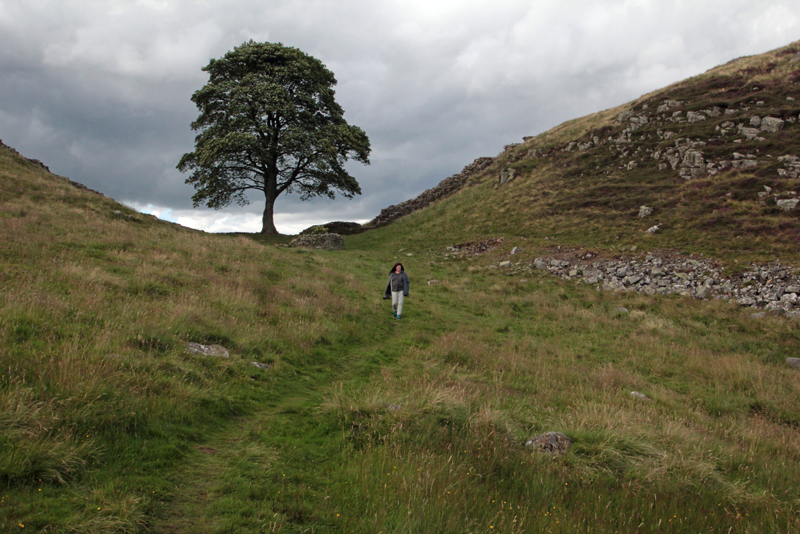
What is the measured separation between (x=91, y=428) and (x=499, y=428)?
196 inches

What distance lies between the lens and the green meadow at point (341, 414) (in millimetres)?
3717

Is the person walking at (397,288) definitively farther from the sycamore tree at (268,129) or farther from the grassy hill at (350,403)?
the sycamore tree at (268,129)

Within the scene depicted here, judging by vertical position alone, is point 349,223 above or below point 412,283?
above

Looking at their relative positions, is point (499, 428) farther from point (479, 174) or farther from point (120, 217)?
point (479, 174)

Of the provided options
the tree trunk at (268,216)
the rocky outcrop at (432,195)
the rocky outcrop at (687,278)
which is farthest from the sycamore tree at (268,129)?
the rocky outcrop at (687,278)

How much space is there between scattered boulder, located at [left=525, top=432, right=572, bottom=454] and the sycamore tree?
100ft

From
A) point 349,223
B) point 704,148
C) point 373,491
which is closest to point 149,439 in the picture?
point 373,491

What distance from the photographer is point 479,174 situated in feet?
152

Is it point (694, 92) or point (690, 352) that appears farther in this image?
point (694, 92)

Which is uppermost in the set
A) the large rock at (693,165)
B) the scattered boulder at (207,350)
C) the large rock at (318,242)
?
the large rock at (693,165)

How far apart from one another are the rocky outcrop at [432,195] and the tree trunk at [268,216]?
12965mm

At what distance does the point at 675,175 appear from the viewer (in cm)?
3014

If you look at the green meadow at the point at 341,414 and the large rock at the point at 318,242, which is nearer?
the green meadow at the point at 341,414

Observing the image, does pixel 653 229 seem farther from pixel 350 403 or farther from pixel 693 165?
pixel 350 403
